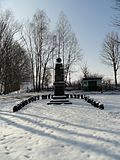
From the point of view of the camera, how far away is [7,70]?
143 feet

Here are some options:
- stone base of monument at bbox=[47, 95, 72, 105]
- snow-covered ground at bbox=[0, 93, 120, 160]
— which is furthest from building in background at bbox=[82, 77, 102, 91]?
snow-covered ground at bbox=[0, 93, 120, 160]

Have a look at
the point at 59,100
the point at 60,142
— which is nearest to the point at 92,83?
the point at 59,100

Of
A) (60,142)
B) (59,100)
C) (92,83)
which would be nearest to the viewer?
(60,142)

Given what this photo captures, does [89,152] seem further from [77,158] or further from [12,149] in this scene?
[12,149]

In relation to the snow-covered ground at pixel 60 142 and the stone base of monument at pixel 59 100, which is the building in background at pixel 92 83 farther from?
the snow-covered ground at pixel 60 142

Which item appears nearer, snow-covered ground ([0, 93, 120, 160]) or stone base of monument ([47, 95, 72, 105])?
snow-covered ground ([0, 93, 120, 160])

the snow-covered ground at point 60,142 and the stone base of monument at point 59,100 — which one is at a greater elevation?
the stone base of monument at point 59,100

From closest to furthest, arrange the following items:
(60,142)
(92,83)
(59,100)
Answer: (60,142) < (59,100) < (92,83)

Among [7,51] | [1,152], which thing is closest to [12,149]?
[1,152]

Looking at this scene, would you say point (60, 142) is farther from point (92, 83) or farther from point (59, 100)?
point (92, 83)

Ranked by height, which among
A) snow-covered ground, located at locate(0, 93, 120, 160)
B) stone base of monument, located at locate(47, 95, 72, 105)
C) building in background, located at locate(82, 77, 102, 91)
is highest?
building in background, located at locate(82, 77, 102, 91)

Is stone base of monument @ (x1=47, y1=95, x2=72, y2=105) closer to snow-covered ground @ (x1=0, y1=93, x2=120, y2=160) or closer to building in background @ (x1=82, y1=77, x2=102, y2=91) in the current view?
snow-covered ground @ (x1=0, y1=93, x2=120, y2=160)

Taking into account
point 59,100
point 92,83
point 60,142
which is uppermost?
point 92,83

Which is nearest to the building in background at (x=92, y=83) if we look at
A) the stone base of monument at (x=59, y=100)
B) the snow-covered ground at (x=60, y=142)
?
the stone base of monument at (x=59, y=100)
